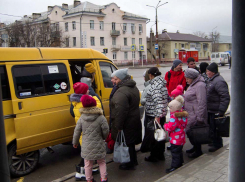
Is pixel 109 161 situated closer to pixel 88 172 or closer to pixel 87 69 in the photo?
pixel 88 172

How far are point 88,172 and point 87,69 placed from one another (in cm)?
222

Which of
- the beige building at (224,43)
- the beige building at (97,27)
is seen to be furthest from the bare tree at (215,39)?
the beige building at (97,27)

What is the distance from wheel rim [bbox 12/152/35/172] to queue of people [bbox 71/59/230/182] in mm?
1008

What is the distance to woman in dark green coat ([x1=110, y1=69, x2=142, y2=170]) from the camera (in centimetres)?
434

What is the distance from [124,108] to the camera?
14.2 feet

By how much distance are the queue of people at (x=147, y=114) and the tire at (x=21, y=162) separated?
99cm

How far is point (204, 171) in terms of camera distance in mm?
4051

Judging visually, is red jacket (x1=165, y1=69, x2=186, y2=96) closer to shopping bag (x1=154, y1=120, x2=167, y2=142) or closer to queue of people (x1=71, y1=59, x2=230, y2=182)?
queue of people (x1=71, y1=59, x2=230, y2=182)

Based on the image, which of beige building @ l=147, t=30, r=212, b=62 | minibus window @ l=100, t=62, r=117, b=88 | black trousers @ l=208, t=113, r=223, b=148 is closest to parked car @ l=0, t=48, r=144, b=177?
minibus window @ l=100, t=62, r=117, b=88

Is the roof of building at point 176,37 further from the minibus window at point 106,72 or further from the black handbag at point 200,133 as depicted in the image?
the black handbag at point 200,133

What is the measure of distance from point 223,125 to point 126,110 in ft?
6.11

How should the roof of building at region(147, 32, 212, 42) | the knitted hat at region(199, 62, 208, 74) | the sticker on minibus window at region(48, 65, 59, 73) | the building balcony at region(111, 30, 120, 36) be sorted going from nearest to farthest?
the sticker on minibus window at region(48, 65, 59, 73) → the knitted hat at region(199, 62, 208, 74) → the building balcony at region(111, 30, 120, 36) → the roof of building at region(147, 32, 212, 42)

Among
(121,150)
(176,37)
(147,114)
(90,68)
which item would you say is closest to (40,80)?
(90,68)

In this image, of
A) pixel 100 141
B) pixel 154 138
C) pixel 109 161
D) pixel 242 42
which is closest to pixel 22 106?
pixel 100 141
